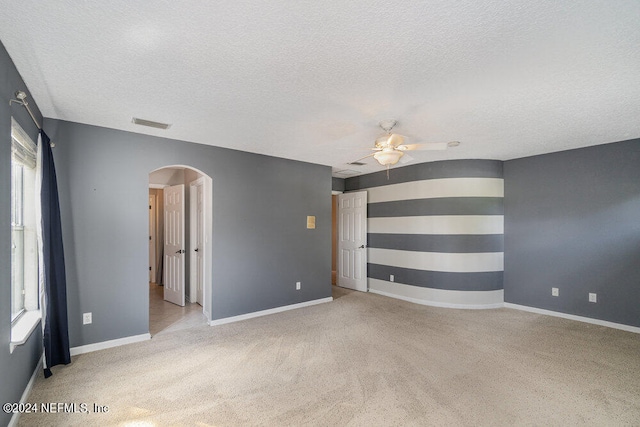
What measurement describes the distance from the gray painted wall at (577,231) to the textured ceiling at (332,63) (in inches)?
36.3

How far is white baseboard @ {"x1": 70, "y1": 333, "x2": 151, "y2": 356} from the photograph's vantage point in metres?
3.18

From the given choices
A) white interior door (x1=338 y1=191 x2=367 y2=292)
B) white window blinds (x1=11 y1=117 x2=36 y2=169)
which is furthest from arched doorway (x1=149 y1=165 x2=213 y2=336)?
white interior door (x1=338 y1=191 x2=367 y2=292)

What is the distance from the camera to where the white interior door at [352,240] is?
6.22 m

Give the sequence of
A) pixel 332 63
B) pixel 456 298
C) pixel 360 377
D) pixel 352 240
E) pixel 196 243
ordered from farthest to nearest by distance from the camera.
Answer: pixel 352 240
pixel 196 243
pixel 456 298
pixel 360 377
pixel 332 63

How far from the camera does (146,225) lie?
11.8 ft

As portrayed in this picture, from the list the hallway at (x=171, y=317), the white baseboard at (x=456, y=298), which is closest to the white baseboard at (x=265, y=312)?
the hallway at (x=171, y=317)

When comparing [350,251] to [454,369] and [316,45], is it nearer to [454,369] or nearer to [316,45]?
[454,369]

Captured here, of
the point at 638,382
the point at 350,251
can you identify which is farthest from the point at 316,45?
the point at 350,251

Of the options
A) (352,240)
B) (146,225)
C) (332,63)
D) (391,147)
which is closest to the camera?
(332,63)

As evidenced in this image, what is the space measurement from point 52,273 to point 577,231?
6480mm

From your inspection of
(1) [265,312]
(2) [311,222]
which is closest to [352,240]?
(2) [311,222]

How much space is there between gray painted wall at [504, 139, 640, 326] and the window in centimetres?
625

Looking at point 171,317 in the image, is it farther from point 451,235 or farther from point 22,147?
point 451,235

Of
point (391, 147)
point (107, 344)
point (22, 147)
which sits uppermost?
point (391, 147)
